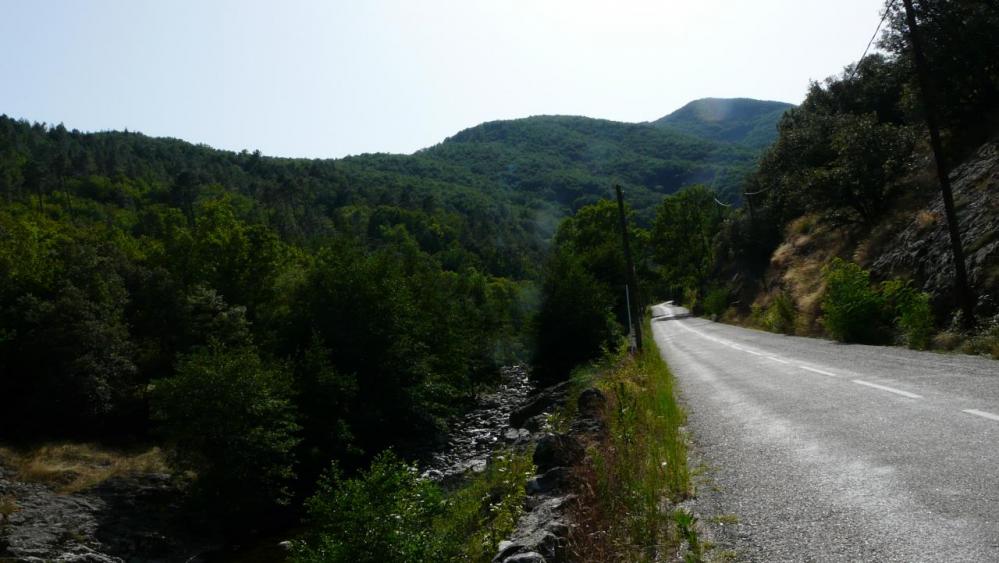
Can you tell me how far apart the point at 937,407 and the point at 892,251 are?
18.8m

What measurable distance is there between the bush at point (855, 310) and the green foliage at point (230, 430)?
2120 centimetres

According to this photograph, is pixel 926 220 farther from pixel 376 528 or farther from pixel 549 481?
pixel 376 528

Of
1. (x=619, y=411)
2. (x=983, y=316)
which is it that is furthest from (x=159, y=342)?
(x=983, y=316)

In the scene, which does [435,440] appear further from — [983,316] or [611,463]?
[611,463]

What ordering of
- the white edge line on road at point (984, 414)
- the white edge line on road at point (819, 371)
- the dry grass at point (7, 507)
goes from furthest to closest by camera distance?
the dry grass at point (7, 507) → the white edge line on road at point (819, 371) → the white edge line on road at point (984, 414)

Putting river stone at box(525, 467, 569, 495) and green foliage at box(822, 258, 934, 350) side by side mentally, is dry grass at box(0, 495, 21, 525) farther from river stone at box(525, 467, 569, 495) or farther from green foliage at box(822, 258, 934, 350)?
green foliage at box(822, 258, 934, 350)

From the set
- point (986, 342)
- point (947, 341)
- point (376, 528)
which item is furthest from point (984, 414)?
point (947, 341)

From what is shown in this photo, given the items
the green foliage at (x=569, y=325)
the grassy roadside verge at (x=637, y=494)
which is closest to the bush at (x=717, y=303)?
the green foliage at (x=569, y=325)

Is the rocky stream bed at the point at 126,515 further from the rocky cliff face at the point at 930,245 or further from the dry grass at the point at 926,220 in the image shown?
the dry grass at the point at 926,220

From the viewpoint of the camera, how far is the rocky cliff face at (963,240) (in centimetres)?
1697

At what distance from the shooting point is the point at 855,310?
20828mm

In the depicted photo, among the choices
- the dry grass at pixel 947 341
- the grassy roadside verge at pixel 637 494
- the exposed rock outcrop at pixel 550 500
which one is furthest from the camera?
the dry grass at pixel 947 341

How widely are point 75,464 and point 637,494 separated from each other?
33940 millimetres

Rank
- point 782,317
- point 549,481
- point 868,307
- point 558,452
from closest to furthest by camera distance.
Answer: point 549,481, point 558,452, point 868,307, point 782,317
